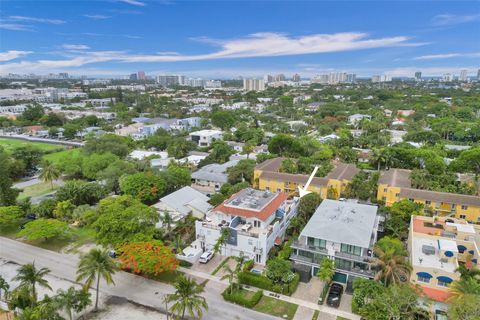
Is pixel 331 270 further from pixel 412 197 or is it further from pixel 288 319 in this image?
pixel 412 197

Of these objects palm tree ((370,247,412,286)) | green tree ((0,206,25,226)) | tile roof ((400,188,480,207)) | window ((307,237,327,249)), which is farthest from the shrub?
green tree ((0,206,25,226))

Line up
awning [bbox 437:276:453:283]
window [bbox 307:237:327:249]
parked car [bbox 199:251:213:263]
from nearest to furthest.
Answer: awning [bbox 437:276:453:283] < window [bbox 307:237:327:249] < parked car [bbox 199:251:213:263]

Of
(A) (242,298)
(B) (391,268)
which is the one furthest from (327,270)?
(A) (242,298)

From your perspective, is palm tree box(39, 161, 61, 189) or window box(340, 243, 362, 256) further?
palm tree box(39, 161, 61, 189)

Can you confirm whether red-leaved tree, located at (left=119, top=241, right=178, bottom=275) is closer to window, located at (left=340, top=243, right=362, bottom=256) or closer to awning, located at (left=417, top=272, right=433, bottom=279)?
window, located at (left=340, top=243, right=362, bottom=256)

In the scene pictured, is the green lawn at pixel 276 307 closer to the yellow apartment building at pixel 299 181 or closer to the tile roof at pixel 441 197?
the yellow apartment building at pixel 299 181

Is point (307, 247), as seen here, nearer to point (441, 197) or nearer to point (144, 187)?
point (441, 197)

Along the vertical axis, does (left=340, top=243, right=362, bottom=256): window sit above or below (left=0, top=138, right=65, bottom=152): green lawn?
above
